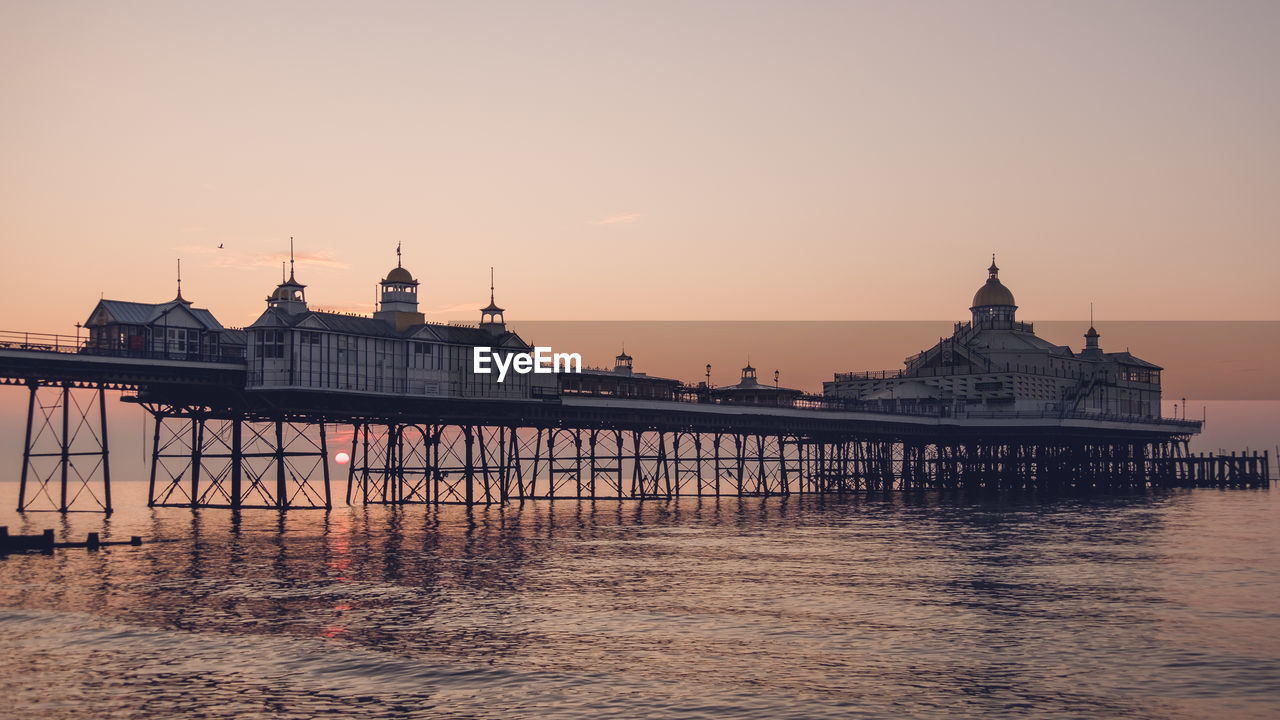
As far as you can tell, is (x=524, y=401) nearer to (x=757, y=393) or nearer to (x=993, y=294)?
(x=757, y=393)

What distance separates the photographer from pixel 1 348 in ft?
214

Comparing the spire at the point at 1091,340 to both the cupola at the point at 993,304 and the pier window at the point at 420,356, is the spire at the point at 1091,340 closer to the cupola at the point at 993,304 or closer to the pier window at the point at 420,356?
the cupola at the point at 993,304

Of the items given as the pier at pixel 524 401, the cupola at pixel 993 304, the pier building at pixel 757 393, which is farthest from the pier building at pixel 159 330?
the cupola at pixel 993 304

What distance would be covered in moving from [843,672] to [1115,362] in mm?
154921

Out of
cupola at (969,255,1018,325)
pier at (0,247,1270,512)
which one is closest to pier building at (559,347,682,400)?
pier at (0,247,1270,512)

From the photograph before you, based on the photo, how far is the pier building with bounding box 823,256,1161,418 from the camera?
485ft

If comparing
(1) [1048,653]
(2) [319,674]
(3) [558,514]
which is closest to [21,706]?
(2) [319,674]

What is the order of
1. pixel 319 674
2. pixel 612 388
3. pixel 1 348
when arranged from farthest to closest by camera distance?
pixel 612 388, pixel 1 348, pixel 319 674

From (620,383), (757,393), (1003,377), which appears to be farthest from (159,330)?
(1003,377)

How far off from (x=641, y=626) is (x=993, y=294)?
141424 mm

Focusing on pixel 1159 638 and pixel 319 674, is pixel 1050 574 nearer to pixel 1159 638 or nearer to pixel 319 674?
pixel 1159 638

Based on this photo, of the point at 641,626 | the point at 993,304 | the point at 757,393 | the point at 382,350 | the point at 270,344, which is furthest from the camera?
the point at 993,304

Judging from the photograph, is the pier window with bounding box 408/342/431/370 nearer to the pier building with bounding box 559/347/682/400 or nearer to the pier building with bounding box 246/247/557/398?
the pier building with bounding box 246/247/557/398

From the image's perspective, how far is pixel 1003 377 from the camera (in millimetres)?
148500
